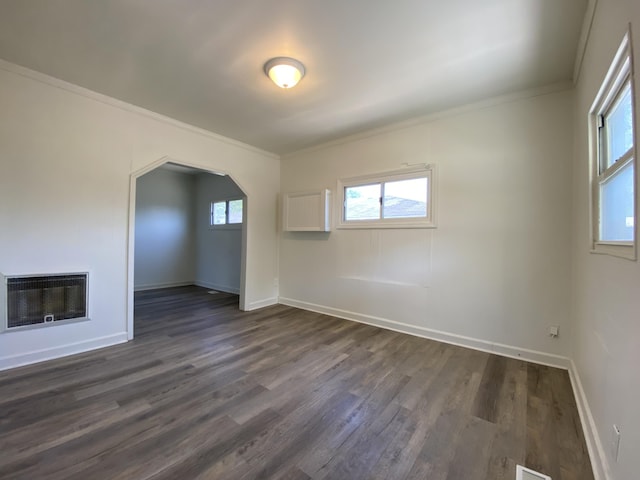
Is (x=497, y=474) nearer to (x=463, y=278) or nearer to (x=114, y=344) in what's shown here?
(x=463, y=278)

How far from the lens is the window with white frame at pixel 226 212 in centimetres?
610

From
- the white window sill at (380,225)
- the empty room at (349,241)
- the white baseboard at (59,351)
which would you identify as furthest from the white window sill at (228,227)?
the white baseboard at (59,351)

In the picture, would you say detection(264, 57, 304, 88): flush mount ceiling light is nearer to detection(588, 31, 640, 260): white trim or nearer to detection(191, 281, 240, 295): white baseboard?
detection(588, 31, 640, 260): white trim

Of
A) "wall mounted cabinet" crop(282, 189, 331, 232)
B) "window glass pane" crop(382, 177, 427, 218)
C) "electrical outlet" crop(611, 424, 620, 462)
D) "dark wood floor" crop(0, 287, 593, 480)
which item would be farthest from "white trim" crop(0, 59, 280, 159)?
"electrical outlet" crop(611, 424, 620, 462)

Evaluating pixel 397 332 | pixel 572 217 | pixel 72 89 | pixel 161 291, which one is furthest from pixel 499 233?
pixel 161 291

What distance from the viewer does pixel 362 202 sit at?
3.98 m

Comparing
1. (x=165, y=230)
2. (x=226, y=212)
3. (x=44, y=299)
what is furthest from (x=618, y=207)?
(x=165, y=230)

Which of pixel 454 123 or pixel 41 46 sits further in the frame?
pixel 454 123

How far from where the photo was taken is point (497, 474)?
1.40 metres

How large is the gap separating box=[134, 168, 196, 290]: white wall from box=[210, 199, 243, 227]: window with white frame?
0.79 metres

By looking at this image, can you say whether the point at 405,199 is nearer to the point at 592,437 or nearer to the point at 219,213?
the point at 592,437

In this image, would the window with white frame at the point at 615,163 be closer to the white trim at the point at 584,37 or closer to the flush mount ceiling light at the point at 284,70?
the white trim at the point at 584,37

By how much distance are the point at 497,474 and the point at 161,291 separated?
6.29 meters

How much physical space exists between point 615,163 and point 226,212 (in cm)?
615
